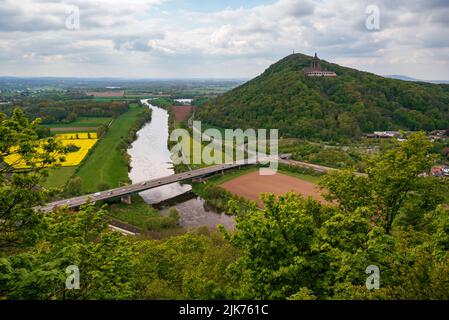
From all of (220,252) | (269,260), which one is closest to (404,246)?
(269,260)

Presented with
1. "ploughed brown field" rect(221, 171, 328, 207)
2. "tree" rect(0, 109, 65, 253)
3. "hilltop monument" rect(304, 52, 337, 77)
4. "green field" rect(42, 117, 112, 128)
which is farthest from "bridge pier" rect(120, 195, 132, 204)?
"hilltop monument" rect(304, 52, 337, 77)

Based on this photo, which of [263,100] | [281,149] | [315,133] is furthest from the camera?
[263,100]

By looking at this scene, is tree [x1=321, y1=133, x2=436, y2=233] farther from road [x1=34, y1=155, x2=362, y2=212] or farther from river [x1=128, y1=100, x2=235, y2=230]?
road [x1=34, y1=155, x2=362, y2=212]

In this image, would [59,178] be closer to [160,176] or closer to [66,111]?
[160,176]

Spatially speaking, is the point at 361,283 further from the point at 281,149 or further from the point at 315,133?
the point at 315,133

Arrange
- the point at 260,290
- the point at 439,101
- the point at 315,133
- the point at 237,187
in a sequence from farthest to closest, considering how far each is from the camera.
A: the point at 439,101 < the point at 315,133 < the point at 237,187 < the point at 260,290

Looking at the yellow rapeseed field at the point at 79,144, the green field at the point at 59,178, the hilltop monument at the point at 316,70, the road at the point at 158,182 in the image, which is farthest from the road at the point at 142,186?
the hilltop monument at the point at 316,70

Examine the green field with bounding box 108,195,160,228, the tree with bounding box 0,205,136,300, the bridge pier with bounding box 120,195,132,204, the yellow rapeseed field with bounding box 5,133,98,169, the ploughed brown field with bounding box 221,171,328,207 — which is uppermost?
the tree with bounding box 0,205,136,300
